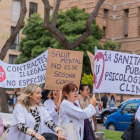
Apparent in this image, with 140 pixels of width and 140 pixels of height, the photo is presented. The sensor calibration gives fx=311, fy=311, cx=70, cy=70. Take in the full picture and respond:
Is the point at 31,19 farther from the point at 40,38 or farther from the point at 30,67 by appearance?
the point at 30,67

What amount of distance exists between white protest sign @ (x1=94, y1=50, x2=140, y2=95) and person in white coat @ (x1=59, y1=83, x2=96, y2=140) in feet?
3.16

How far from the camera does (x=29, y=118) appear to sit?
4.15 m

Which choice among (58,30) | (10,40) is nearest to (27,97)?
(58,30)

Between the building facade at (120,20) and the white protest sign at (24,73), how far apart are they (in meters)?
25.0

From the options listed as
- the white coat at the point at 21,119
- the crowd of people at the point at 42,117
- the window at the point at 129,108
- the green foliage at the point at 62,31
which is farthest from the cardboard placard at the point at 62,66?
the green foliage at the point at 62,31

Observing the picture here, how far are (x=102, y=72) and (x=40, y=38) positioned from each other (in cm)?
2316

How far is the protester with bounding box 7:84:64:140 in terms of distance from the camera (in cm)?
406

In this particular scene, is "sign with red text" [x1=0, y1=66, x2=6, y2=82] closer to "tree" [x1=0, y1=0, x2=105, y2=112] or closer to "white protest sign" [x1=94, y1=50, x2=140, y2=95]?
"white protest sign" [x1=94, y1=50, x2=140, y2=95]

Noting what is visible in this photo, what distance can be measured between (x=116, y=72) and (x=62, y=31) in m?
21.7

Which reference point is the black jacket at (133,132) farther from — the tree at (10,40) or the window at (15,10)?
the window at (15,10)

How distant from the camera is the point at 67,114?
4566mm

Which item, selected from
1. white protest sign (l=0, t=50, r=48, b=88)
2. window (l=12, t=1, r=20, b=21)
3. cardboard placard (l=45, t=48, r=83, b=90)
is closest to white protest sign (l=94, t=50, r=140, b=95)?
cardboard placard (l=45, t=48, r=83, b=90)

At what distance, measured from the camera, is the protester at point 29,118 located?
4.06 metres

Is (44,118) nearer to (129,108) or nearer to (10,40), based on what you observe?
(10,40)
